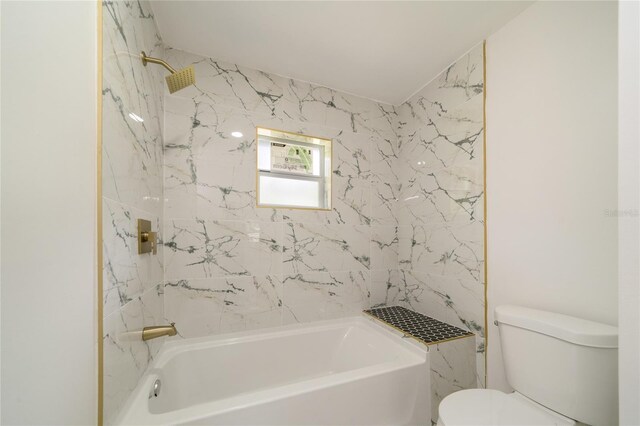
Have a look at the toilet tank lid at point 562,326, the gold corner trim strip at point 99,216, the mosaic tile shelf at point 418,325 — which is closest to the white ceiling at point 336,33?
the gold corner trim strip at point 99,216

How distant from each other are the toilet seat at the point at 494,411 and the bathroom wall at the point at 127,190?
132cm

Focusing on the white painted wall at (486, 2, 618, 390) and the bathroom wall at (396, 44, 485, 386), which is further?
the bathroom wall at (396, 44, 485, 386)

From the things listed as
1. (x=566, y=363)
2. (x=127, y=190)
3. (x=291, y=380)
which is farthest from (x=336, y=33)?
(x=291, y=380)

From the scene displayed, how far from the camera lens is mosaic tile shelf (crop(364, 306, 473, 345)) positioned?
5.19ft

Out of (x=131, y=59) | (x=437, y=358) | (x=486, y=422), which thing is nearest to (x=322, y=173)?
(x=131, y=59)

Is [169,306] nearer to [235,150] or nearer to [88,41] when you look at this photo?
[235,150]

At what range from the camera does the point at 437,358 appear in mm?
1496

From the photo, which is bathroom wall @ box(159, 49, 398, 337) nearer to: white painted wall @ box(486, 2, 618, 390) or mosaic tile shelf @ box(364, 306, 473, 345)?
mosaic tile shelf @ box(364, 306, 473, 345)

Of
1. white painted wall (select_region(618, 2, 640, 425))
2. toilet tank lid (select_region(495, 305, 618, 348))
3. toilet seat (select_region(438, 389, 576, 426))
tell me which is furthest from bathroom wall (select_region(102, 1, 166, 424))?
toilet tank lid (select_region(495, 305, 618, 348))

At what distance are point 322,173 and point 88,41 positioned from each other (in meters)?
1.66

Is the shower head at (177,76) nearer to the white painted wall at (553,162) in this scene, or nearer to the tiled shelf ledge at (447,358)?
the white painted wall at (553,162)

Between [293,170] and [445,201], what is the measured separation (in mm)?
1240

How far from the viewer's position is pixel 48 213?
612mm

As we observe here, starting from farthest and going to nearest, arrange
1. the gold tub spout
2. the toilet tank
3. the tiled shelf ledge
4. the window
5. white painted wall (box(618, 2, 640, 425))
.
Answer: the window → the tiled shelf ledge → the gold tub spout → the toilet tank → white painted wall (box(618, 2, 640, 425))
